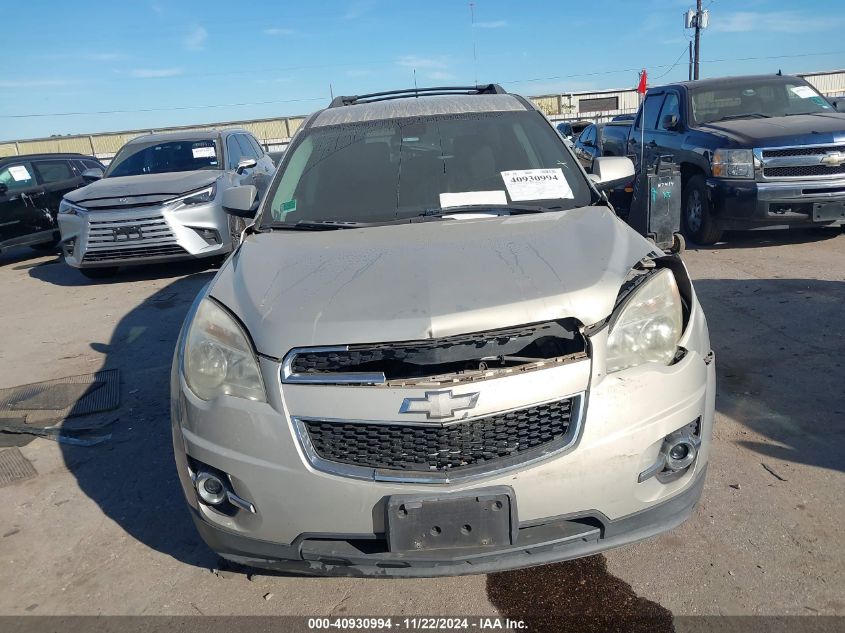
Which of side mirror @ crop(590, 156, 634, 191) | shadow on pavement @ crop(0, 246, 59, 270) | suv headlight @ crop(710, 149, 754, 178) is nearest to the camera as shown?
side mirror @ crop(590, 156, 634, 191)

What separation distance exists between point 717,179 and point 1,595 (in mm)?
7079

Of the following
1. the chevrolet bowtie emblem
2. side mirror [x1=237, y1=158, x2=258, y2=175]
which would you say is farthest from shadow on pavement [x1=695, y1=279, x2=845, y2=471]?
side mirror [x1=237, y1=158, x2=258, y2=175]

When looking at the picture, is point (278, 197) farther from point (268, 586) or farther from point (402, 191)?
Answer: point (268, 586)

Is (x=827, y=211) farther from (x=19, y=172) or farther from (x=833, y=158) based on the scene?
(x=19, y=172)

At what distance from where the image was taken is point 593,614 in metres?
2.27

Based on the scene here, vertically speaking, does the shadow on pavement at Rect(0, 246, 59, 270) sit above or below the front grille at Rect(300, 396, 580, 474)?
below

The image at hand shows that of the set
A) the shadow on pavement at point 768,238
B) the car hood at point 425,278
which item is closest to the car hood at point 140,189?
the car hood at point 425,278

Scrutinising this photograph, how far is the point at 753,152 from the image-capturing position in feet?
22.7

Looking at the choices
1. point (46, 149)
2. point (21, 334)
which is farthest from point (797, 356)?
point (46, 149)

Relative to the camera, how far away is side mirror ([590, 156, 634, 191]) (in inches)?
145

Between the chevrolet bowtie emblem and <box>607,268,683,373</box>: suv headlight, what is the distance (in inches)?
19.1

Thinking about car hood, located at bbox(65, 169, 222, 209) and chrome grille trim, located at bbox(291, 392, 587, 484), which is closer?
chrome grille trim, located at bbox(291, 392, 587, 484)

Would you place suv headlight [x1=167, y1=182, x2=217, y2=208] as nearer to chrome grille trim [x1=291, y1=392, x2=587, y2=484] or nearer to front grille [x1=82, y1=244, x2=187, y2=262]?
front grille [x1=82, y1=244, x2=187, y2=262]

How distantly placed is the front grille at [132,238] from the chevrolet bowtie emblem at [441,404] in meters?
6.04
